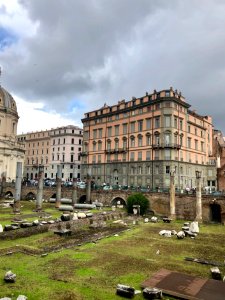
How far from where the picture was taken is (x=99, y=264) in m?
15.1

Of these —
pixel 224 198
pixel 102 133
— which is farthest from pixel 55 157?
pixel 224 198

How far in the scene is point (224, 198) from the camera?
111 feet

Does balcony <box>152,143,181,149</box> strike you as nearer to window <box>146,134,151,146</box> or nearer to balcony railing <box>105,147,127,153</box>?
window <box>146,134,151,146</box>

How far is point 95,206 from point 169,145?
17.8 m

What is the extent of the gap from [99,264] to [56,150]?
74401 mm

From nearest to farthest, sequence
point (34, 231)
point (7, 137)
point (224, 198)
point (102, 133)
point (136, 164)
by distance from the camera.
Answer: point (34, 231) < point (224, 198) < point (136, 164) < point (102, 133) < point (7, 137)

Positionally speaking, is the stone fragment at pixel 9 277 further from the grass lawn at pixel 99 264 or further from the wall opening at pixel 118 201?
the wall opening at pixel 118 201

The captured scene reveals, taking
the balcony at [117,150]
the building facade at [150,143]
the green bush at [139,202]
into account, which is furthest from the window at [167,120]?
the green bush at [139,202]

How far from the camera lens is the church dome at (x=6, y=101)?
78.8 m

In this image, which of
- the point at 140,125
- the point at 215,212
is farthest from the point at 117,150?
the point at 215,212

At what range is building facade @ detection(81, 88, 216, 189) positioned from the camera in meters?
50.7

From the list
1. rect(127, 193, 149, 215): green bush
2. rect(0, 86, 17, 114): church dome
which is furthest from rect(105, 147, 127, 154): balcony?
rect(0, 86, 17, 114): church dome

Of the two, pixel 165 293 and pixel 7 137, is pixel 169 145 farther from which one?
pixel 7 137

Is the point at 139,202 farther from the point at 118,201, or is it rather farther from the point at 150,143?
the point at 150,143
